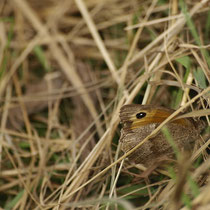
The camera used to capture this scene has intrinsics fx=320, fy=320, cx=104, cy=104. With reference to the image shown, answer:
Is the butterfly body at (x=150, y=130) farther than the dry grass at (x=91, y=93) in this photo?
No

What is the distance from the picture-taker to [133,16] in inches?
80.6

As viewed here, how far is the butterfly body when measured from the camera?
1270 millimetres

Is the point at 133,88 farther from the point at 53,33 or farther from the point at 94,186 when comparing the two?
the point at 53,33

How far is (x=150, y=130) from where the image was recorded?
1276 millimetres

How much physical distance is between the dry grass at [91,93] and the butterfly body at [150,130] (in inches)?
2.2

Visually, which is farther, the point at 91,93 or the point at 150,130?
the point at 91,93

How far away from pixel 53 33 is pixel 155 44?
929mm

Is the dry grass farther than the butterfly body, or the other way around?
the dry grass

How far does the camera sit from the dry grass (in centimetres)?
138

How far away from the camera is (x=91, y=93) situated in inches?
75.5

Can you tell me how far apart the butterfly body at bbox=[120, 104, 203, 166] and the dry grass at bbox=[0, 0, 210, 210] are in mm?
55

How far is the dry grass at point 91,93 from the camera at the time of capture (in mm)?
1382

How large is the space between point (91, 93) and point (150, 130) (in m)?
0.71

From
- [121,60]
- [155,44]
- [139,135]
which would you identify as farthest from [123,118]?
[121,60]
